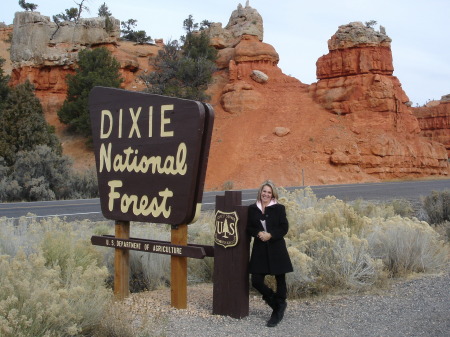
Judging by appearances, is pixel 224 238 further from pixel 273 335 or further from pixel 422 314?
pixel 422 314

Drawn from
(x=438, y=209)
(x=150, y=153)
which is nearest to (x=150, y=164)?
(x=150, y=153)

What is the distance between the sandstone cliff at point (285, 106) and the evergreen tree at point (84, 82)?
1716mm

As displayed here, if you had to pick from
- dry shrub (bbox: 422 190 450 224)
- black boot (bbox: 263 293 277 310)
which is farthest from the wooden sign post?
dry shrub (bbox: 422 190 450 224)

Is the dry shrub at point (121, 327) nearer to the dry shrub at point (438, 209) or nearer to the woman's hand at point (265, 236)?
the woman's hand at point (265, 236)

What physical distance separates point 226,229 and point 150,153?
1.27 metres

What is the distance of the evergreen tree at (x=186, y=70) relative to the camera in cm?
3874

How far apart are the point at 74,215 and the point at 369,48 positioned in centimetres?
3218

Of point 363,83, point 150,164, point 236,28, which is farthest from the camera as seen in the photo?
point 236,28

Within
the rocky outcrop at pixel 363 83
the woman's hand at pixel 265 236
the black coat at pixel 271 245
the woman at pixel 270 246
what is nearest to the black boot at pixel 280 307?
the woman at pixel 270 246

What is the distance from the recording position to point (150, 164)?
6074 millimetres

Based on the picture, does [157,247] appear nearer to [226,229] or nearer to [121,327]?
[226,229]

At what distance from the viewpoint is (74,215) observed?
13.7 m

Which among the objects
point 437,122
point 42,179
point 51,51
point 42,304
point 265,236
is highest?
point 51,51

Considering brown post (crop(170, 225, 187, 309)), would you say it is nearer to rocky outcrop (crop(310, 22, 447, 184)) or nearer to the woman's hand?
the woman's hand
